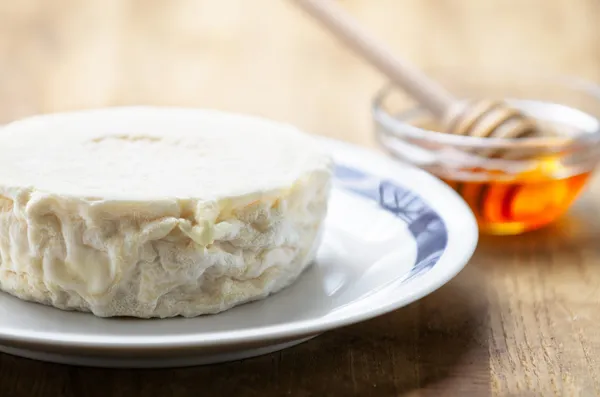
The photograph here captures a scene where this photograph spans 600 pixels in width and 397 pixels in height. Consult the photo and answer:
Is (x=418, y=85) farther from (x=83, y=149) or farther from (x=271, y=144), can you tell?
(x=83, y=149)

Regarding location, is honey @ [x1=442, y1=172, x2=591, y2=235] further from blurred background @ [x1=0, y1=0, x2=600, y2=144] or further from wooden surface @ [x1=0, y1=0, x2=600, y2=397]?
blurred background @ [x1=0, y1=0, x2=600, y2=144]

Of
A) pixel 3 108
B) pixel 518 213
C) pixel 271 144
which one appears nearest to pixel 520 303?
pixel 518 213

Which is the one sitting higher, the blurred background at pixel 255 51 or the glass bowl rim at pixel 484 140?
the glass bowl rim at pixel 484 140

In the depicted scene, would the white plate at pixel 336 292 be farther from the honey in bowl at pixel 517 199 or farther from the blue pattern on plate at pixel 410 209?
the honey in bowl at pixel 517 199

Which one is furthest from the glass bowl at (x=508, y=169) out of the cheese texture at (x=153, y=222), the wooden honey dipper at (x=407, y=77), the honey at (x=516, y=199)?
the cheese texture at (x=153, y=222)

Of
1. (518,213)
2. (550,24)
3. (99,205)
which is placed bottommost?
(550,24)

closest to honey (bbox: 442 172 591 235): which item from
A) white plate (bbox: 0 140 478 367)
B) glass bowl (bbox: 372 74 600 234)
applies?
glass bowl (bbox: 372 74 600 234)

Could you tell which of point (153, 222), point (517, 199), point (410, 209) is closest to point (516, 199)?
point (517, 199)
